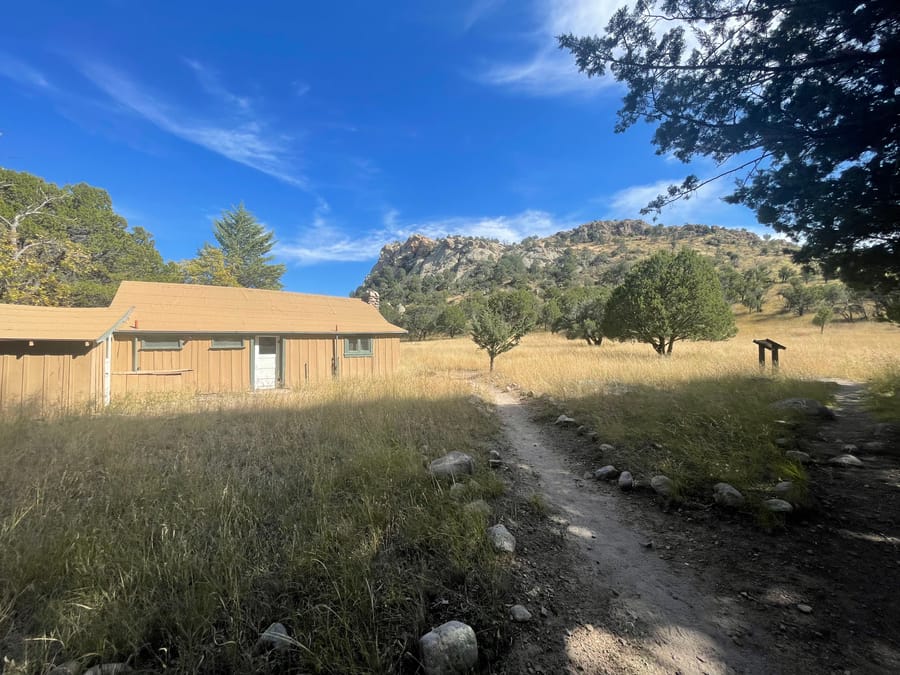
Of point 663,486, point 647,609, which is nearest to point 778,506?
point 663,486

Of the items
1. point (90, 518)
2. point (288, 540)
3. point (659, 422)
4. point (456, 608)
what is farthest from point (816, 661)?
point (90, 518)

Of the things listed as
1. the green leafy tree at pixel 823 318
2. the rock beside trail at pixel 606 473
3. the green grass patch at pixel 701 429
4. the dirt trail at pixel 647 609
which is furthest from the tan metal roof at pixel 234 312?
the green leafy tree at pixel 823 318

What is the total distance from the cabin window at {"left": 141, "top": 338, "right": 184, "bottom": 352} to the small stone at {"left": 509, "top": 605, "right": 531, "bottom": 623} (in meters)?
14.2

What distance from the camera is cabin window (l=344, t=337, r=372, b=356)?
52.3ft

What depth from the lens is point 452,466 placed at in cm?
422

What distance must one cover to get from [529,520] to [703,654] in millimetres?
1555

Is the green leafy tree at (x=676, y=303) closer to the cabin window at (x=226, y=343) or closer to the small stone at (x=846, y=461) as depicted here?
the small stone at (x=846, y=461)

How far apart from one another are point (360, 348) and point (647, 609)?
49.8 feet

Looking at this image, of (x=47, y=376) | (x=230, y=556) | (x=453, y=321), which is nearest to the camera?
(x=230, y=556)

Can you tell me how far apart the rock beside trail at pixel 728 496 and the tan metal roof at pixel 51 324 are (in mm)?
12504

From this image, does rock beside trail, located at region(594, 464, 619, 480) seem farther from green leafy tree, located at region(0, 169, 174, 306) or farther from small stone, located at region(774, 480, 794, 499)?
green leafy tree, located at region(0, 169, 174, 306)

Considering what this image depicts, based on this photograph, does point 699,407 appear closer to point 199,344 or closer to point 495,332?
point 495,332

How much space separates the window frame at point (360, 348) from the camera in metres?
15.9

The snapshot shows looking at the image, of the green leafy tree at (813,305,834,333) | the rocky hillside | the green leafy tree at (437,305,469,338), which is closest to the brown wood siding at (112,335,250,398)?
the green leafy tree at (437,305,469,338)
